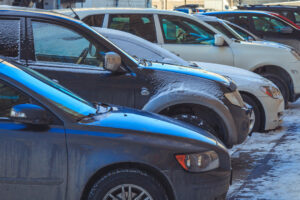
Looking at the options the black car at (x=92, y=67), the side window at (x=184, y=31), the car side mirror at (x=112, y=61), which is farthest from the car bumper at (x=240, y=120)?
the side window at (x=184, y=31)

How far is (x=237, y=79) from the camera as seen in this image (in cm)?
905

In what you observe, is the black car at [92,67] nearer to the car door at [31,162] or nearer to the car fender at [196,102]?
the car fender at [196,102]

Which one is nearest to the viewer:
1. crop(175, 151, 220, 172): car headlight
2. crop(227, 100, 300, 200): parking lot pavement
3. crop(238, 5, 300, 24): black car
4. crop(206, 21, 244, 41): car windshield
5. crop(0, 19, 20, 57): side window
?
crop(175, 151, 220, 172): car headlight

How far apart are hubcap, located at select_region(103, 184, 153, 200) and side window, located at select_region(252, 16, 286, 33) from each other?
11551 millimetres

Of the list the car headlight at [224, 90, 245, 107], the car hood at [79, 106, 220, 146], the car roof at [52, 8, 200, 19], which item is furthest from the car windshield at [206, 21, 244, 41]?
the car hood at [79, 106, 220, 146]

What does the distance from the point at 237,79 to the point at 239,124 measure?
1.85 meters

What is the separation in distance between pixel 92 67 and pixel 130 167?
241 centimetres

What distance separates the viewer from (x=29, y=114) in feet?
14.2

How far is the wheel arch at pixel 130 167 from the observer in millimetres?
4492

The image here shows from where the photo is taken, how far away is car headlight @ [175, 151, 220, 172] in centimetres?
460

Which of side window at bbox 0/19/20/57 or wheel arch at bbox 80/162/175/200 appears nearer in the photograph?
wheel arch at bbox 80/162/175/200

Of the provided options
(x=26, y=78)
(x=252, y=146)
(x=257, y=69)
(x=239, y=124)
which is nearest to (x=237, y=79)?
(x=252, y=146)

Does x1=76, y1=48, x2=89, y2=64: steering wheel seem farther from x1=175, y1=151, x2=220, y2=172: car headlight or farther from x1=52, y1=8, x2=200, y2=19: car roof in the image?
x1=52, y1=8, x2=200, y2=19: car roof

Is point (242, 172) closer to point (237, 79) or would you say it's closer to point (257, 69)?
point (237, 79)
